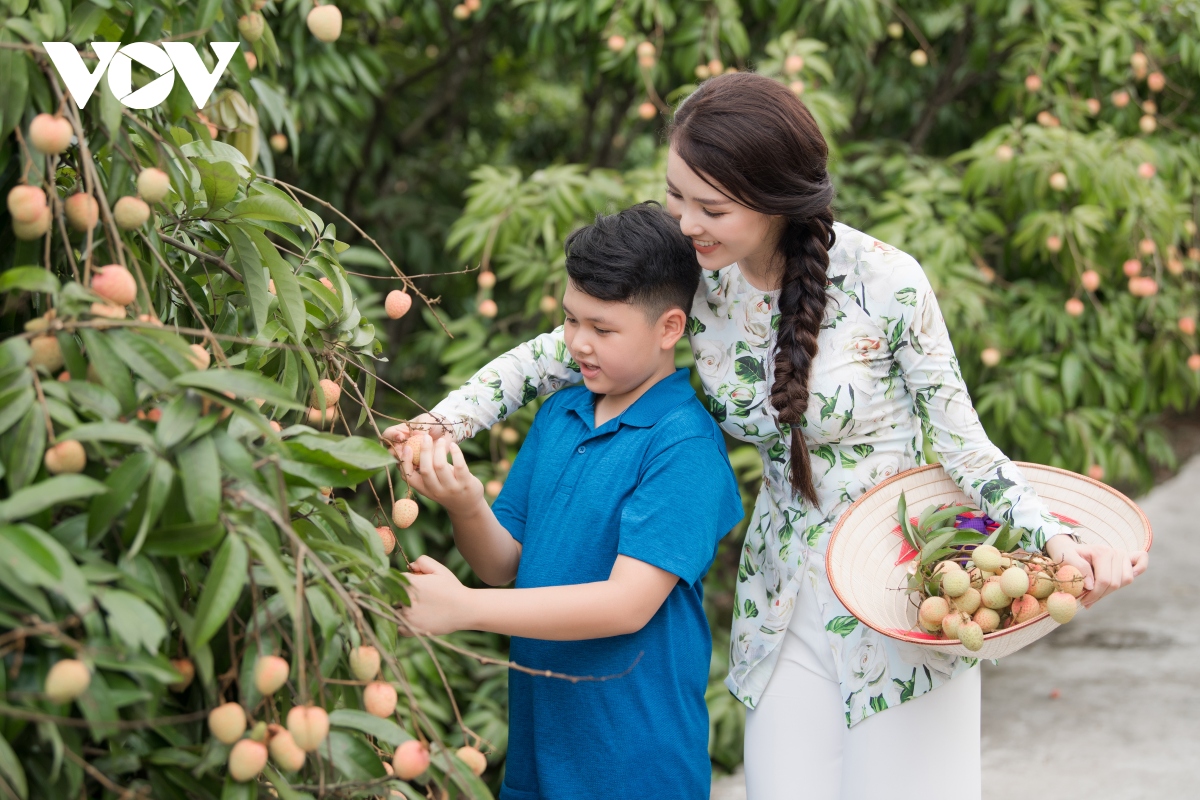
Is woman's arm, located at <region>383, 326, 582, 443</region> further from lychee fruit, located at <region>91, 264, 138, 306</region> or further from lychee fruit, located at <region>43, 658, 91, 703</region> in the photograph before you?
lychee fruit, located at <region>43, 658, 91, 703</region>

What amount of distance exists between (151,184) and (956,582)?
926 mm

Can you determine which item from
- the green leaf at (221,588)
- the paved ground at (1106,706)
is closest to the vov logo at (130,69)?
the green leaf at (221,588)

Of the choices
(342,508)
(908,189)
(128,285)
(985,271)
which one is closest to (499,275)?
(908,189)

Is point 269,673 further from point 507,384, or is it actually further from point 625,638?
point 507,384

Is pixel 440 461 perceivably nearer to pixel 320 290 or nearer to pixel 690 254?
pixel 320 290

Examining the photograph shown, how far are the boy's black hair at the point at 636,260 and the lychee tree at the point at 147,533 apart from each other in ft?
1.42

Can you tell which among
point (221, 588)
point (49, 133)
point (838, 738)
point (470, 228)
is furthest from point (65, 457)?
point (470, 228)

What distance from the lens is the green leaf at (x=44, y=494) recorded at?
2.39 ft

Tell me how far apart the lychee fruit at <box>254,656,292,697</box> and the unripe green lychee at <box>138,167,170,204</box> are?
0.38 meters

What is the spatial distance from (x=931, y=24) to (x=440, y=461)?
2838mm

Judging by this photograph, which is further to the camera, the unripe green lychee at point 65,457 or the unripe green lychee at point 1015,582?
the unripe green lychee at point 1015,582

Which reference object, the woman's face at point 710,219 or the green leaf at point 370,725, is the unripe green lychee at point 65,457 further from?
the woman's face at point 710,219

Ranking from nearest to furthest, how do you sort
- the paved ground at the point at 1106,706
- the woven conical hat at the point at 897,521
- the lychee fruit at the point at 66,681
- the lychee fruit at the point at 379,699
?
1. the lychee fruit at the point at 66,681
2. the lychee fruit at the point at 379,699
3. the woven conical hat at the point at 897,521
4. the paved ground at the point at 1106,706

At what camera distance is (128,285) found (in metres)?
0.84
